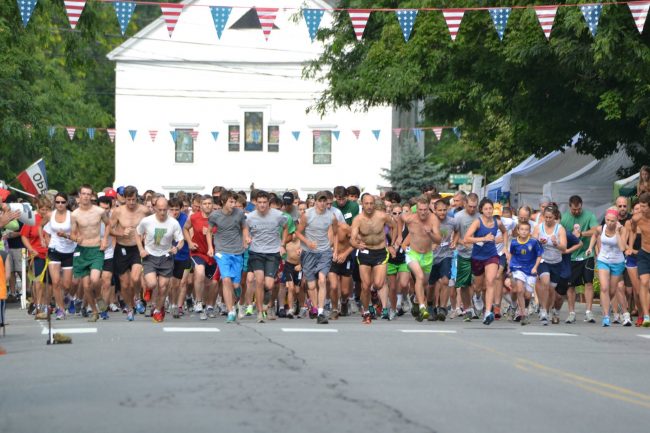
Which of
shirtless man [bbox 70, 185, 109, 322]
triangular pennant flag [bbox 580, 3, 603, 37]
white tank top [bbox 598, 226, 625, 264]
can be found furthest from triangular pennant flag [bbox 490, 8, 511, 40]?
shirtless man [bbox 70, 185, 109, 322]

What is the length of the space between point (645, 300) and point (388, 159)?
1732 inches

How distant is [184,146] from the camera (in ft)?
212

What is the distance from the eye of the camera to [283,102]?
63.7 metres

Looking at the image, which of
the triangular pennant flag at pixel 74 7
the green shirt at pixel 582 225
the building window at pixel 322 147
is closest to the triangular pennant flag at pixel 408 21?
the green shirt at pixel 582 225

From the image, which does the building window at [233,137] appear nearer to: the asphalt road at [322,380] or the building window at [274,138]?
the building window at [274,138]

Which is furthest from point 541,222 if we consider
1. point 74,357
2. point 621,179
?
point 621,179

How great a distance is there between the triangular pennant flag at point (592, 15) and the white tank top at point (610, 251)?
12.5 feet

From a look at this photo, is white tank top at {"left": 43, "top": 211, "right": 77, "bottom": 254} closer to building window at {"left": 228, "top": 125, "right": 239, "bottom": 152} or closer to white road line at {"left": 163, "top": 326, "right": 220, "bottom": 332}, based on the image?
white road line at {"left": 163, "top": 326, "right": 220, "bottom": 332}

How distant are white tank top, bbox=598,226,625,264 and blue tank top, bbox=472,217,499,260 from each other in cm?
151

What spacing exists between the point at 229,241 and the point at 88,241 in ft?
6.88

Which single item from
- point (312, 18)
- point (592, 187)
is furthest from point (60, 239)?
point (592, 187)

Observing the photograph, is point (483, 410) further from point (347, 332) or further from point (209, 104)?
point (209, 104)

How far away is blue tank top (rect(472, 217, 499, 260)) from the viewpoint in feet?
68.3

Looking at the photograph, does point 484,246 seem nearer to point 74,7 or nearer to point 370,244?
point 370,244
